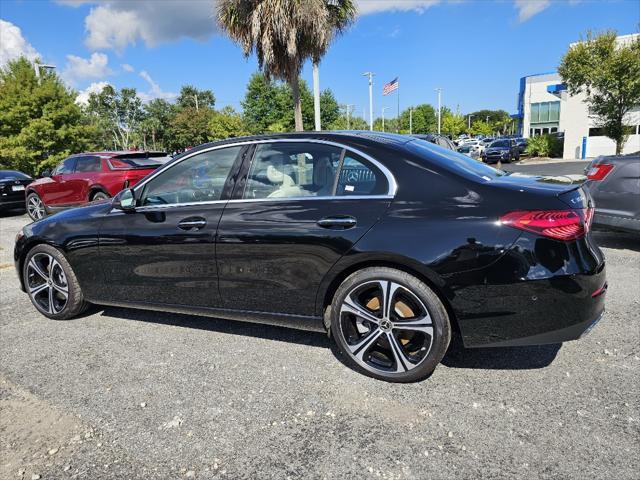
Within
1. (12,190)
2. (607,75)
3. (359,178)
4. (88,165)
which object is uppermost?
(607,75)

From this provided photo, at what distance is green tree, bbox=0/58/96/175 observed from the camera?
802 inches

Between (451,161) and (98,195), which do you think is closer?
(451,161)

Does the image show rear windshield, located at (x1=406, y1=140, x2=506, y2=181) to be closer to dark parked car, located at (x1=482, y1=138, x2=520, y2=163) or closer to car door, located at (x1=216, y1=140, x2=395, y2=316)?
car door, located at (x1=216, y1=140, x2=395, y2=316)

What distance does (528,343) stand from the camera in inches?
106

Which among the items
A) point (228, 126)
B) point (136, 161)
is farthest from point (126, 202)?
point (228, 126)

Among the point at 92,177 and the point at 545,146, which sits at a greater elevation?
the point at 92,177

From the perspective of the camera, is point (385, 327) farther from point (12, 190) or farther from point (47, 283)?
point (12, 190)

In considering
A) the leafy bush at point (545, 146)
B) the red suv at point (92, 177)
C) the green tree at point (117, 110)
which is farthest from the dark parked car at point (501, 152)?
the green tree at point (117, 110)

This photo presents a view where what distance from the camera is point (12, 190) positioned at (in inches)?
490

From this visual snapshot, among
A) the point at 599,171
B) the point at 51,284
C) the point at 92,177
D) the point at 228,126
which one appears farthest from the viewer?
the point at 228,126

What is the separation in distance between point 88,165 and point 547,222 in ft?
34.1

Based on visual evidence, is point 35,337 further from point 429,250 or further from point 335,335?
point 429,250

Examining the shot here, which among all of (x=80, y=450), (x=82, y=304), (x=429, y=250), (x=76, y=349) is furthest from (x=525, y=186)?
(x=82, y=304)

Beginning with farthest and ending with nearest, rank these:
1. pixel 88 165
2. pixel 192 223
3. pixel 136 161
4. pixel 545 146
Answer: pixel 545 146 < pixel 88 165 < pixel 136 161 < pixel 192 223
